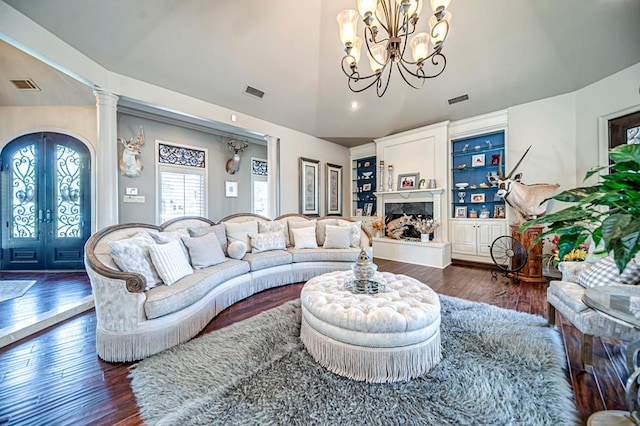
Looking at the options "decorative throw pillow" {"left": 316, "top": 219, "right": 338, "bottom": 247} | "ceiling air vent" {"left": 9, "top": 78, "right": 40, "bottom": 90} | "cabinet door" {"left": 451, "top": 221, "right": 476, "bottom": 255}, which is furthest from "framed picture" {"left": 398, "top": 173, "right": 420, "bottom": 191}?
"ceiling air vent" {"left": 9, "top": 78, "right": 40, "bottom": 90}

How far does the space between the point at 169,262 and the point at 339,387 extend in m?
1.94

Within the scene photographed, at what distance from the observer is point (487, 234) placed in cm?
470

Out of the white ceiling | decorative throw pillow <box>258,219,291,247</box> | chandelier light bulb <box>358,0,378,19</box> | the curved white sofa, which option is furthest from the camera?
decorative throw pillow <box>258,219,291,247</box>

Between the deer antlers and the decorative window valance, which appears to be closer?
the decorative window valance

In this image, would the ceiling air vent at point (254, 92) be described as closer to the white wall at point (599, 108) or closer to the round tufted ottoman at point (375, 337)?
the round tufted ottoman at point (375, 337)

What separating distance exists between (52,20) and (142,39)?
78 cm

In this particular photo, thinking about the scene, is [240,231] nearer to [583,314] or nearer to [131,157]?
[131,157]

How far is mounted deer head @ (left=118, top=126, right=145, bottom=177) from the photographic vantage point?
430 cm

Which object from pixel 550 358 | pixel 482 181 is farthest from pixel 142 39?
pixel 482 181

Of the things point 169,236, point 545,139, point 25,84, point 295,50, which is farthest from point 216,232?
point 545,139

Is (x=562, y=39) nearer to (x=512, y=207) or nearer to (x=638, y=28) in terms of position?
(x=638, y=28)

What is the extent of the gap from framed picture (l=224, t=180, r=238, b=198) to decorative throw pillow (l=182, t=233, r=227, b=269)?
9.35 feet

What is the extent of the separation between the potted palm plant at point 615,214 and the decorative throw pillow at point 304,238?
3.39 m

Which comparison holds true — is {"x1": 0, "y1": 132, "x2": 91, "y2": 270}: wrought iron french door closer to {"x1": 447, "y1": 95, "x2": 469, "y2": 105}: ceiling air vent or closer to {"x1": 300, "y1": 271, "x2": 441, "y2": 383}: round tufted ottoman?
{"x1": 300, "y1": 271, "x2": 441, "y2": 383}: round tufted ottoman
